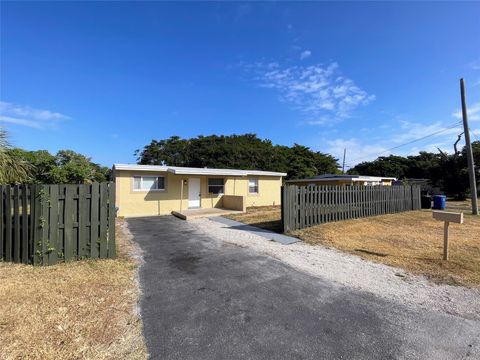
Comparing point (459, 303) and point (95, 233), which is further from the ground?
point (95, 233)

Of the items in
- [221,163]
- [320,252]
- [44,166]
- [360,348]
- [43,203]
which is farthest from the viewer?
[221,163]

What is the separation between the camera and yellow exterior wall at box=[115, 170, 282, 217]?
1324cm

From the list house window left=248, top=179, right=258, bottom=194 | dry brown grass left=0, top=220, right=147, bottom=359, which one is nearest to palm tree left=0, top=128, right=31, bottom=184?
dry brown grass left=0, top=220, right=147, bottom=359

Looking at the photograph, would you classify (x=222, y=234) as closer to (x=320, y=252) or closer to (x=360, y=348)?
(x=320, y=252)

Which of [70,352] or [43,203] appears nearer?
[70,352]

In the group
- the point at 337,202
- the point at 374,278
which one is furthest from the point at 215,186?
the point at 374,278

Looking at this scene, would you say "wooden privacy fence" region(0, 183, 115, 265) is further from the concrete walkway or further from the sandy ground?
the concrete walkway

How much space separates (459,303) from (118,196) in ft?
42.9

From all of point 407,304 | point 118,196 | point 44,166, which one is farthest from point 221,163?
point 407,304

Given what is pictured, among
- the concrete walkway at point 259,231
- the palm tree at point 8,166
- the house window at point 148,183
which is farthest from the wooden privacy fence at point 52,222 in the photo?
the house window at point 148,183

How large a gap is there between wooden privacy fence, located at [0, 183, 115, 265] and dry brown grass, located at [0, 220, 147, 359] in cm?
29

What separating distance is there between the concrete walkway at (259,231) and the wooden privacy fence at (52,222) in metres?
4.77

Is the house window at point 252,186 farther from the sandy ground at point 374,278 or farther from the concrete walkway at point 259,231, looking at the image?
the sandy ground at point 374,278

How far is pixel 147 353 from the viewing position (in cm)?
261
